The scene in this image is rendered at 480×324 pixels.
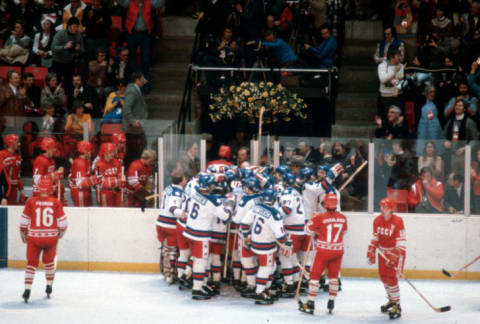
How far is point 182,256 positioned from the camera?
40.6 ft

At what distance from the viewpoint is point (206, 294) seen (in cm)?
1196

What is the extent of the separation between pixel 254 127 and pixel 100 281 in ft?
13.6

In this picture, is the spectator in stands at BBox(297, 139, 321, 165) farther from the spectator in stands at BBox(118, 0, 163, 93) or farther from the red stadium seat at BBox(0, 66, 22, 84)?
the red stadium seat at BBox(0, 66, 22, 84)

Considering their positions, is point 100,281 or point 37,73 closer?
point 100,281

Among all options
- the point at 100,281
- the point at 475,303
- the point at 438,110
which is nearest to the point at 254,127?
the point at 438,110

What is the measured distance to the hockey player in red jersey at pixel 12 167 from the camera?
43.4 ft

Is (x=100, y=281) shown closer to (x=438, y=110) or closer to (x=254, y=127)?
(x=254, y=127)

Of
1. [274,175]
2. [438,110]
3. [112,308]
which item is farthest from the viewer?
[438,110]

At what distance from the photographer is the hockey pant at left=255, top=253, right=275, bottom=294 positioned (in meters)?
11.6

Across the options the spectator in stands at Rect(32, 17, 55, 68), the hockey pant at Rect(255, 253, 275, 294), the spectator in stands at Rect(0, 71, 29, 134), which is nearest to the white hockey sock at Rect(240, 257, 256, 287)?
the hockey pant at Rect(255, 253, 275, 294)

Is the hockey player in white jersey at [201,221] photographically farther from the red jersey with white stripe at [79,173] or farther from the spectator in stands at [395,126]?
the spectator in stands at [395,126]

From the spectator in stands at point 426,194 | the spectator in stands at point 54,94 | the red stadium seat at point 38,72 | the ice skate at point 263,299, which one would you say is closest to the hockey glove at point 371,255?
the ice skate at point 263,299

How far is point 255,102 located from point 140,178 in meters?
2.75

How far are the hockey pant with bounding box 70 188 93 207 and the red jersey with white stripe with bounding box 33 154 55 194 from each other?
16.6 inches
